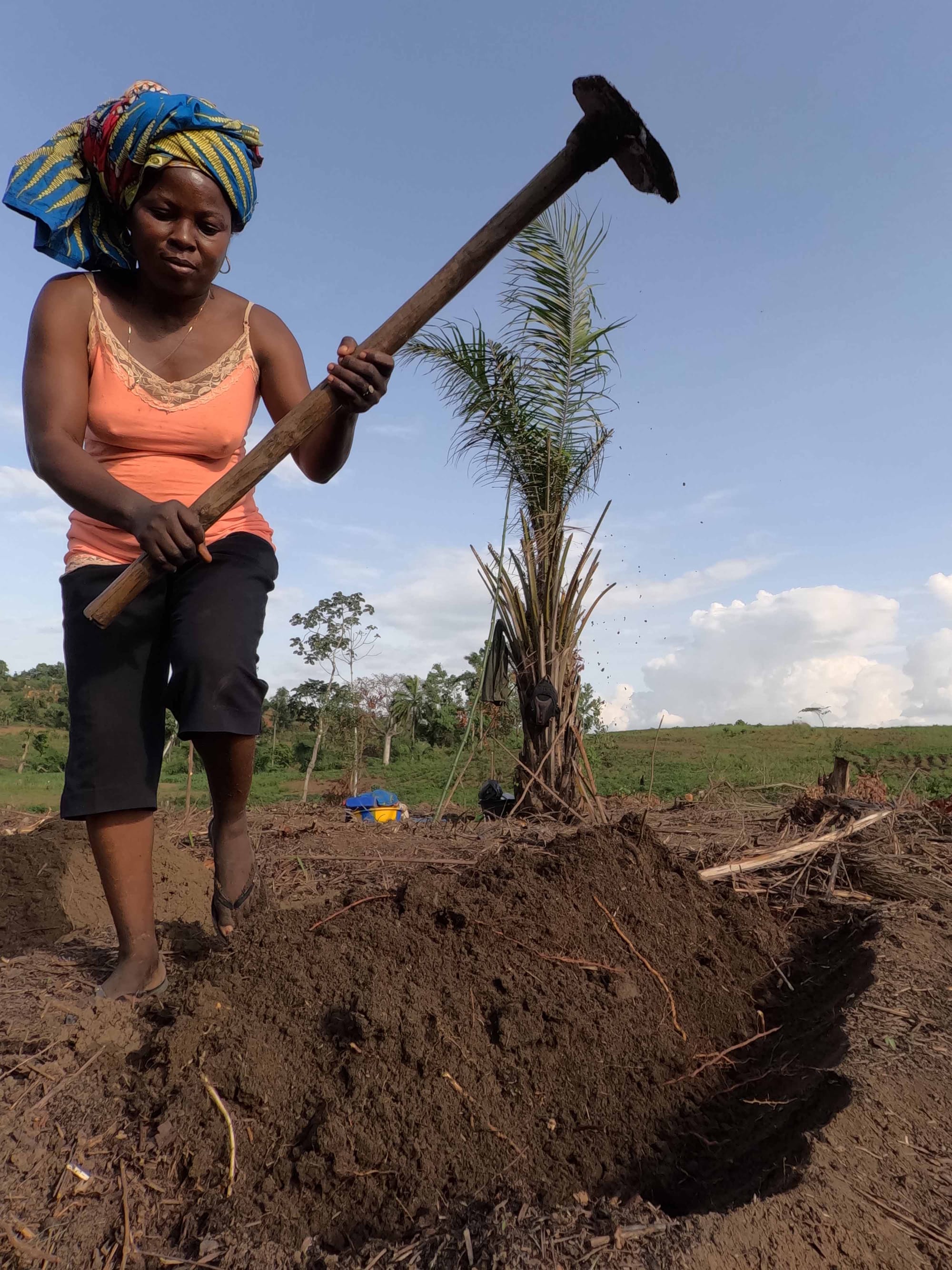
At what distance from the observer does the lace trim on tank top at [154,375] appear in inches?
81.5

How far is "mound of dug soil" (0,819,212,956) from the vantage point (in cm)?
322

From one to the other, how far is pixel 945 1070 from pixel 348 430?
2.07m

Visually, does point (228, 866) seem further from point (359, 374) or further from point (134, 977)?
point (359, 374)

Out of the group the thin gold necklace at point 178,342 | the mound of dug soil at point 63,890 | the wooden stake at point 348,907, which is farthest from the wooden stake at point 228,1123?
the thin gold necklace at point 178,342

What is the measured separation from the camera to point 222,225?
2.10 meters

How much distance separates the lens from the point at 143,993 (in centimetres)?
212

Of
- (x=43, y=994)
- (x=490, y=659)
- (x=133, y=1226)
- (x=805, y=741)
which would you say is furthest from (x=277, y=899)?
(x=805, y=741)

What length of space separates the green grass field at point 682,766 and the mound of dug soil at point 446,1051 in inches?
264

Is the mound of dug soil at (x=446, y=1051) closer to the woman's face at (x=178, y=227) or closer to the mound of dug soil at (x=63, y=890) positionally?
the mound of dug soil at (x=63, y=890)

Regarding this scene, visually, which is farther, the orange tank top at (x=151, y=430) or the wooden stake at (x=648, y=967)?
the orange tank top at (x=151, y=430)

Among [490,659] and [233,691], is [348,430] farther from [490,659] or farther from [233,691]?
[490,659]

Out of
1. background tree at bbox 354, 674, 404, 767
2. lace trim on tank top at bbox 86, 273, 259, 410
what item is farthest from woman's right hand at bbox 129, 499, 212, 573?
background tree at bbox 354, 674, 404, 767

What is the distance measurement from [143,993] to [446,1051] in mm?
896

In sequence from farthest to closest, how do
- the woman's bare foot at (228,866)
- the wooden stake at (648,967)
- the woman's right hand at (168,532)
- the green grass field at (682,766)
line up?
the green grass field at (682,766), the woman's bare foot at (228,866), the wooden stake at (648,967), the woman's right hand at (168,532)
